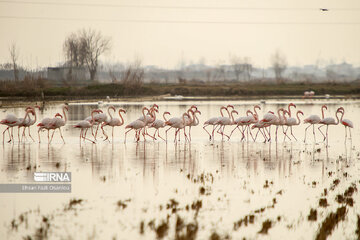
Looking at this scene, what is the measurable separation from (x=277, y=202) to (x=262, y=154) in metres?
5.72

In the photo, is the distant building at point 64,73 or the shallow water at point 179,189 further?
the distant building at point 64,73

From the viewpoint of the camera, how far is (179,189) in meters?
10.1

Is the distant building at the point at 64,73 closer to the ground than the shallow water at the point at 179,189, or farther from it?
farther from it

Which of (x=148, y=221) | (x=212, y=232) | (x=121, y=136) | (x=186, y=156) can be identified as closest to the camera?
(x=212, y=232)

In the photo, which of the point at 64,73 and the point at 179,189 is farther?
the point at 64,73

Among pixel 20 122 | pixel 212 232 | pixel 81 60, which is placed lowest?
pixel 212 232

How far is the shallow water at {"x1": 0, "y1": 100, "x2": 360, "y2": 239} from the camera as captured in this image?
769 centimetres

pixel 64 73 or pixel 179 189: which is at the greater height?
pixel 64 73

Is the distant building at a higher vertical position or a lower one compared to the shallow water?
higher

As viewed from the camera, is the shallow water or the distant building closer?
the shallow water

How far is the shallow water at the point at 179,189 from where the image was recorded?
769 centimetres

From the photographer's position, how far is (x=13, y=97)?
156 feet

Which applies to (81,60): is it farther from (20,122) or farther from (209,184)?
(209,184)

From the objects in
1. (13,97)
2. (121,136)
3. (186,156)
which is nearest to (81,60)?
(13,97)
